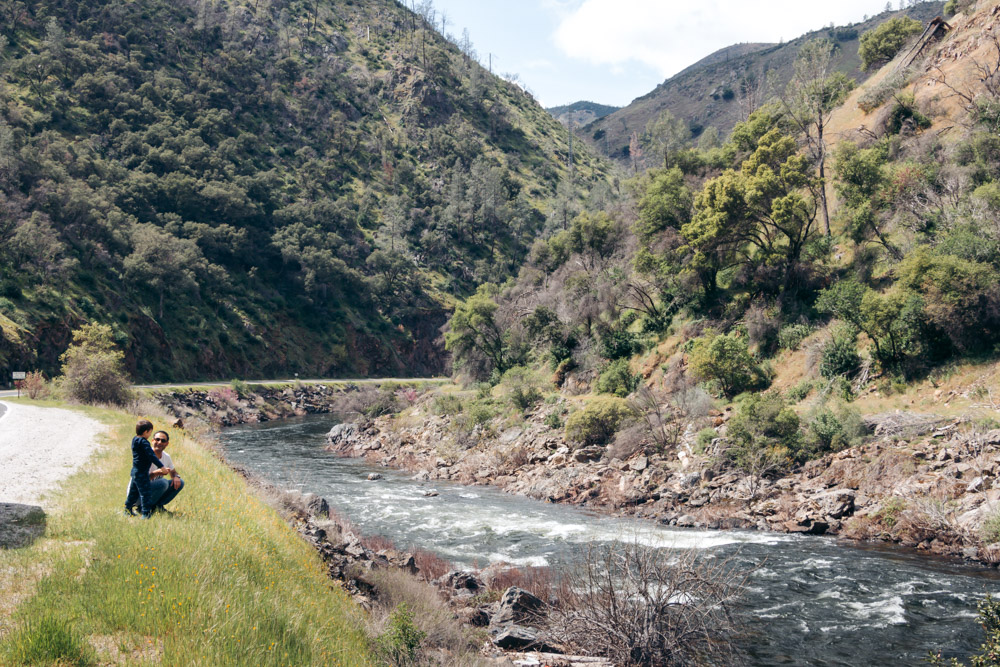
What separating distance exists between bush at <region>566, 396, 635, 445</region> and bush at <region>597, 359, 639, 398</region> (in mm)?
6858

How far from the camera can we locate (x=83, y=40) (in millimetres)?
90750

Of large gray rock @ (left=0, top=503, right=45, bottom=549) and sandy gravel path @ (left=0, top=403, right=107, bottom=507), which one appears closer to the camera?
large gray rock @ (left=0, top=503, right=45, bottom=549)

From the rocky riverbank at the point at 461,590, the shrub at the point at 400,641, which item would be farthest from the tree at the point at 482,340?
the shrub at the point at 400,641

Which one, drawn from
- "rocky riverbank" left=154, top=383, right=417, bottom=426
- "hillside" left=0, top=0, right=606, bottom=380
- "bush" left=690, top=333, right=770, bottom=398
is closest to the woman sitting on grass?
"bush" left=690, top=333, right=770, bottom=398

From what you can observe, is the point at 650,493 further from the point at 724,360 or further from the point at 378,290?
the point at 378,290

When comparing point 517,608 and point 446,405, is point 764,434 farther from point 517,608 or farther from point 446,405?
point 446,405

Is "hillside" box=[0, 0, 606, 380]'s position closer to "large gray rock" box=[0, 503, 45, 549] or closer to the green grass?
"large gray rock" box=[0, 503, 45, 549]

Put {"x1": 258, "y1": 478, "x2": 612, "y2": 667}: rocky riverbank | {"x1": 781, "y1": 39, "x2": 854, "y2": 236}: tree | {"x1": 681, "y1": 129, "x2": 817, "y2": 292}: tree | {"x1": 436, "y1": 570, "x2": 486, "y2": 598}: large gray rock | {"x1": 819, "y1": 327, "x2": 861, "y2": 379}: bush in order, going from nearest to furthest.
→ 1. {"x1": 258, "y1": 478, "x2": 612, "y2": 667}: rocky riverbank
2. {"x1": 436, "y1": 570, "x2": 486, "y2": 598}: large gray rock
3. {"x1": 819, "y1": 327, "x2": 861, "y2": 379}: bush
4. {"x1": 681, "y1": 129, "x2": 817, "y2": 292}: tree
5. {"x1": 781, "y1": 39, "x2": 854, "y2": 236}: tree

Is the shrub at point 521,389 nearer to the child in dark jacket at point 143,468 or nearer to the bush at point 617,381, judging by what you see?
the bush at point 617,381

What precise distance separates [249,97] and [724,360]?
107 metres

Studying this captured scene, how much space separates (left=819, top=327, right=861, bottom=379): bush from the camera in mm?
28109

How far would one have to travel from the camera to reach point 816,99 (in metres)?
38.2

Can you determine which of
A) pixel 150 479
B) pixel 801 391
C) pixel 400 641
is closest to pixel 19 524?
pixel 150 479

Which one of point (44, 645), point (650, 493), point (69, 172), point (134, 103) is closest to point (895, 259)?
point (650, 493)
